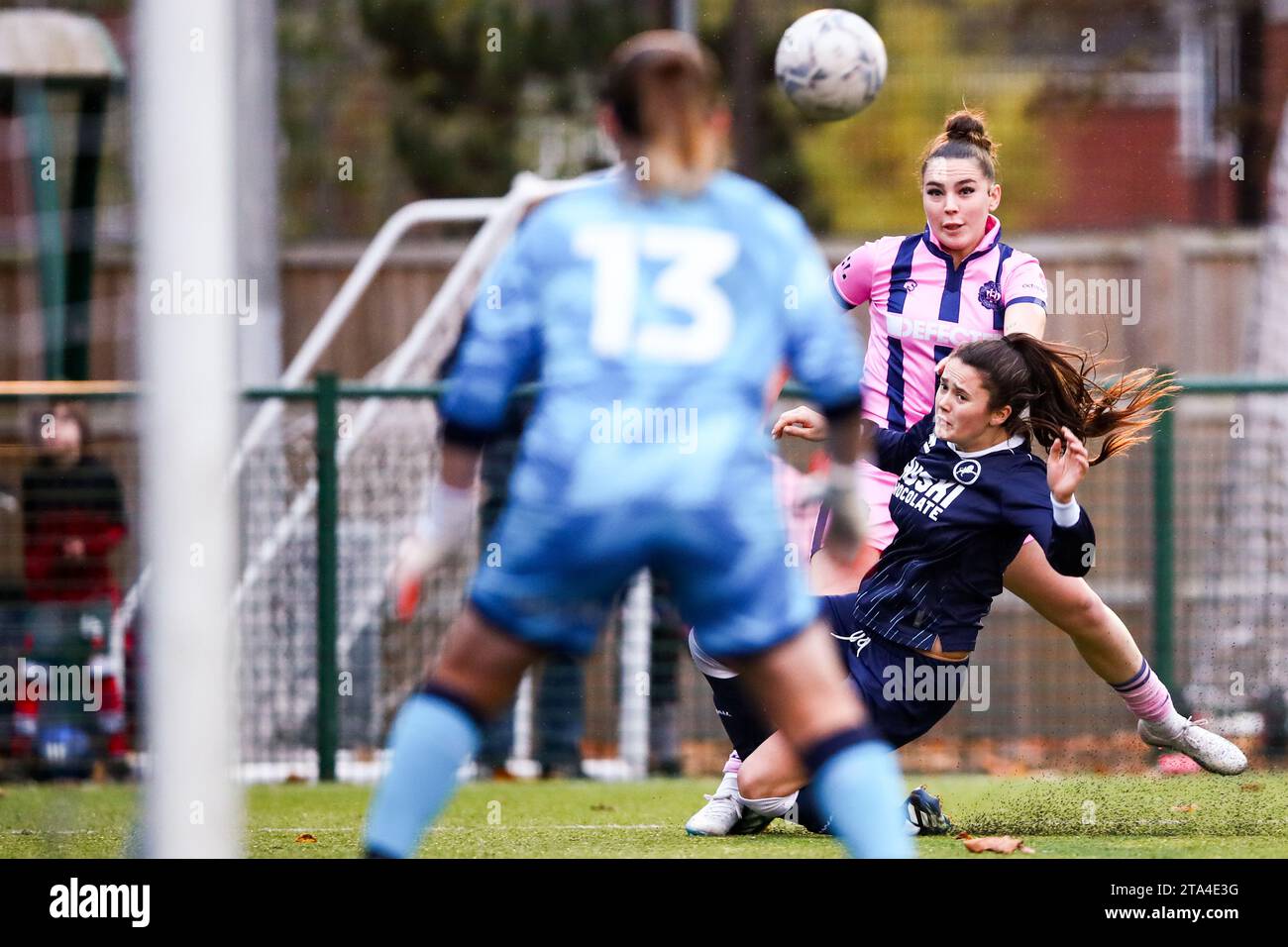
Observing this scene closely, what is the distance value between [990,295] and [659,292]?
7.91 ft

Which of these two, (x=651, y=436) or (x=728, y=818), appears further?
(x=728, y=818)

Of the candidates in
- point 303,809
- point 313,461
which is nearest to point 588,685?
point 313,461

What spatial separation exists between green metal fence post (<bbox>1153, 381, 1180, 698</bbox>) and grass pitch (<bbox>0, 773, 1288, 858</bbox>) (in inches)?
46.1

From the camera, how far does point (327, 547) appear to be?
9.01 meters

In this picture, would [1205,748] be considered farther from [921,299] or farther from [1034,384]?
[921,299]

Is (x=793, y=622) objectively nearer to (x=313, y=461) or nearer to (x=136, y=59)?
(x=136, y=59)

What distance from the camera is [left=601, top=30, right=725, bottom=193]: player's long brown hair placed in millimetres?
3910

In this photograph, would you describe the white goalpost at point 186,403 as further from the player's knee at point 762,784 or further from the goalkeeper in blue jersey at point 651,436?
the player's knee at point 762,784

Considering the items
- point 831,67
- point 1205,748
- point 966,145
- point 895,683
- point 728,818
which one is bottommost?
point 728,818

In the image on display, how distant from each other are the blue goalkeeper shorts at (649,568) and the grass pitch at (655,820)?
1.72 m

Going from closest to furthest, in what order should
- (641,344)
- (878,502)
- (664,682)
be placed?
(641,344), (878,502), (664,682)

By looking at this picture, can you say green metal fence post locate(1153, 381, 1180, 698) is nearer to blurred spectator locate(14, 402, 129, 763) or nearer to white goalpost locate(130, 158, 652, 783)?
white goalpost locate(130, 158, 652, 783)

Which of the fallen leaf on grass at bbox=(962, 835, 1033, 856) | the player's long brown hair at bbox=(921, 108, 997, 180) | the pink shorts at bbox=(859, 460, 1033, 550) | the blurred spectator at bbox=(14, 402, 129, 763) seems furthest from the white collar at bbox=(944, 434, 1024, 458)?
the blurred spectator at bbox=(14, 402, 129, 763)

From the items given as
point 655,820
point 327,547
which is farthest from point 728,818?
point 327,547
